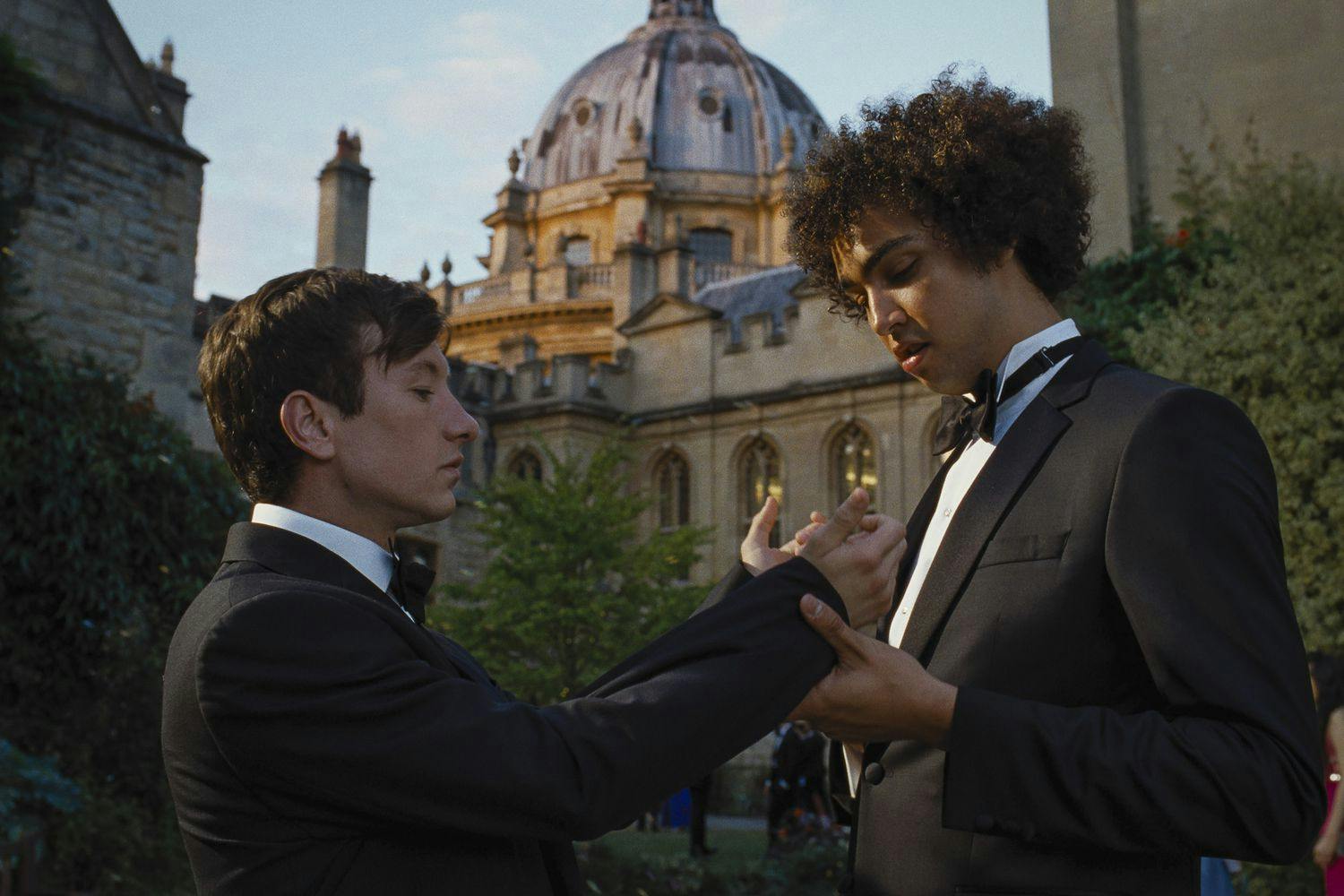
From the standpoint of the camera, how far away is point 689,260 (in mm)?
38312

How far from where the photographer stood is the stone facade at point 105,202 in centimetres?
1239

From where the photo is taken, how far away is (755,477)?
31.5 metres

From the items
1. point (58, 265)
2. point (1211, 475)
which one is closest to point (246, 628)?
point (1211, 475)

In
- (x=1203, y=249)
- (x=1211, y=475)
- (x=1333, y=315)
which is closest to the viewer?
(x=1211, y=475)

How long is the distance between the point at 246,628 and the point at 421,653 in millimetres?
286

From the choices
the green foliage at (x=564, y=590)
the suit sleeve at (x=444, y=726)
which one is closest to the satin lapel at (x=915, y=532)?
the suit sleeve at (x=444, y=726)

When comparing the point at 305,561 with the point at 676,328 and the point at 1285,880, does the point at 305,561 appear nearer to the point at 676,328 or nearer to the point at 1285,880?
the point at 1285,880

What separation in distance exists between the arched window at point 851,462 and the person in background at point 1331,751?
22.3 metres

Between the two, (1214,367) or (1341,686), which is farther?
(1214,367)

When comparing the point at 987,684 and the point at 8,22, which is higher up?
the point at 8,22

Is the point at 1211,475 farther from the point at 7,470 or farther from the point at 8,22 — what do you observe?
the point at 8,22

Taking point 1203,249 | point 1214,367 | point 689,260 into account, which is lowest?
point 1214,367

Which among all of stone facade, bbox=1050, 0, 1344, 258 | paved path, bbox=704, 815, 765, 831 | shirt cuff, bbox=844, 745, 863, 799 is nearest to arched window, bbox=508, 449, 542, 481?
paved path, bbox=704, 815, 765, 831

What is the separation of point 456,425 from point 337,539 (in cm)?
27
